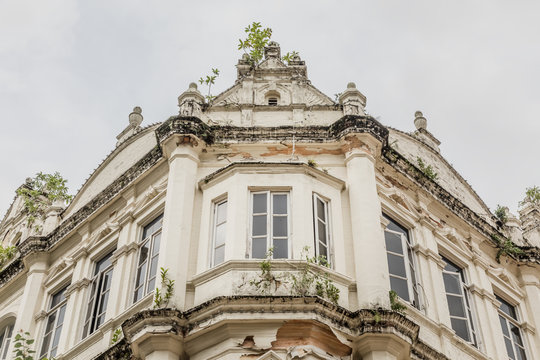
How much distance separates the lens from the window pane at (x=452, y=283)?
1555 cm

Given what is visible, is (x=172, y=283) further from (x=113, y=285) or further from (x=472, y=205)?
(x=472, y=205)

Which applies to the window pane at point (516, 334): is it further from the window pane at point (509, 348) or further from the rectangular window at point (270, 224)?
the rectangular window at point (270, 224)

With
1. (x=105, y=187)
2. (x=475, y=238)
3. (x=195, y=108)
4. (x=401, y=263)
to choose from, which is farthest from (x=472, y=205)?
(x=105, y=187)

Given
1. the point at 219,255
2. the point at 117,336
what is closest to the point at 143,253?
the point at 117,336

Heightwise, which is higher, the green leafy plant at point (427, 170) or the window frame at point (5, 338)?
the green leafy plant at point (427, 170)

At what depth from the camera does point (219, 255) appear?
13641 millimetres

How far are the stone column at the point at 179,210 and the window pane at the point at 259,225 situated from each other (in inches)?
44.1

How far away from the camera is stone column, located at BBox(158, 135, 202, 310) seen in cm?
1329

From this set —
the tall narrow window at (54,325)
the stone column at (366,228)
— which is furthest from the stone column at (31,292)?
the stone column at (366,228)

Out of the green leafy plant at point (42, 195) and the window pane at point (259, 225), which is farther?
the green leafy plant at point (42, 195)

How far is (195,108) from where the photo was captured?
53.0 feet

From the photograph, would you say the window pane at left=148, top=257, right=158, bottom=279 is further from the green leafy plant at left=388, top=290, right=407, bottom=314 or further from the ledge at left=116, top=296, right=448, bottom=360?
the green leafy plant at left=388, top=290, right=407, bottom=314

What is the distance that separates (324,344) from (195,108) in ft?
19.6

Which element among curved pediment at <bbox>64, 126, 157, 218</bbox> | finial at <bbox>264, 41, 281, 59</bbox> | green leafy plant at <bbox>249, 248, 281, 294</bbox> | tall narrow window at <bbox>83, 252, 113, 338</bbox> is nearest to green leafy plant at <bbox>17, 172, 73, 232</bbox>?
curved pediment at <bbox>64, 126, 157, 218</bbox>
